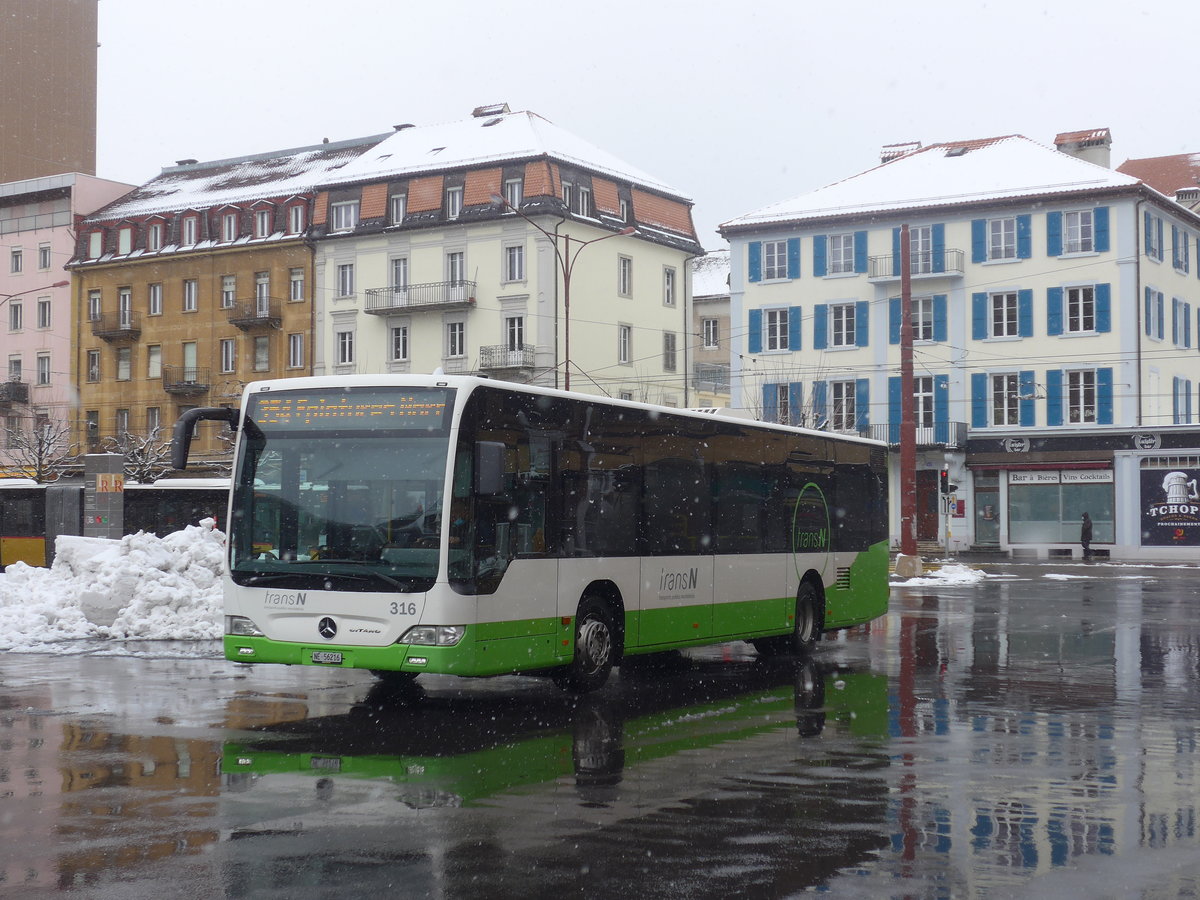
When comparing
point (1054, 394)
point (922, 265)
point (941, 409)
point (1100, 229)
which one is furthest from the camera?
point (922, 265)

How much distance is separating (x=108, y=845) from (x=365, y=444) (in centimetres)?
555

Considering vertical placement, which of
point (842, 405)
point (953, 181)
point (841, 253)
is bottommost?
point (842, 405)

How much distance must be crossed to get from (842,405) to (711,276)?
25.0 meters

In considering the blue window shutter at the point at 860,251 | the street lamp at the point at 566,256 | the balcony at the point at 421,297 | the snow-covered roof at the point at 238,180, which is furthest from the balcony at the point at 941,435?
the snow-covered roof at the point at 238,180

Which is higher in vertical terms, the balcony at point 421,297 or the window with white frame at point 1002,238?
the window with white frame at point 1002,238

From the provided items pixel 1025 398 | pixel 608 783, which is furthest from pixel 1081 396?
pixel 608 783

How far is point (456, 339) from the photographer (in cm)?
5934

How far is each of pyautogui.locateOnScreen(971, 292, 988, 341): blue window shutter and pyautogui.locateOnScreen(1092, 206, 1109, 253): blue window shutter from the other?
4310 mm

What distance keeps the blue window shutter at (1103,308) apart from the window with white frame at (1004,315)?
9.37 feet

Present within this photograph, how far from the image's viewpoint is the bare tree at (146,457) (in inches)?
2250

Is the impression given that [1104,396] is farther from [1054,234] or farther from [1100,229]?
[1054,234]

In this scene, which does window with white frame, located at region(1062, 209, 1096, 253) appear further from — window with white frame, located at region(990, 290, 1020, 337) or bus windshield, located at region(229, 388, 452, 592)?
bus windshield, located at region(229, 388, 452, 592)

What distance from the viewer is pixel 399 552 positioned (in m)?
12.2

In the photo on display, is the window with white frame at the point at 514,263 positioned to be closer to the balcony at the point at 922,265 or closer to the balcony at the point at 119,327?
the balcony at the point at 922,265
